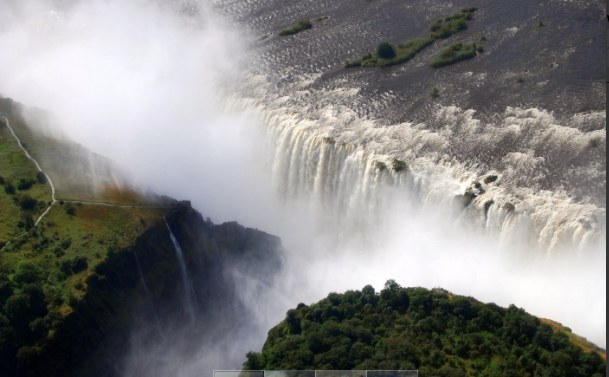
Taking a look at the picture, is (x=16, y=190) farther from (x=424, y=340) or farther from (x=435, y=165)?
(x=424, y=340)

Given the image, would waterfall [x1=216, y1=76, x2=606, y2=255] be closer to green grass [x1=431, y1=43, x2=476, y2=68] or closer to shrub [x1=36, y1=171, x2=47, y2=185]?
green grass [x1=431, y1=43, x2=476, y2=68]

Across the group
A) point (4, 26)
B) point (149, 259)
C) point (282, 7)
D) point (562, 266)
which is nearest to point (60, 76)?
point (4, 26)

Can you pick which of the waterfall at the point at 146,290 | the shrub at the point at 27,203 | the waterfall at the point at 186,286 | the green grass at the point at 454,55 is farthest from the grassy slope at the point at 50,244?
the green grass at the point at 454,55

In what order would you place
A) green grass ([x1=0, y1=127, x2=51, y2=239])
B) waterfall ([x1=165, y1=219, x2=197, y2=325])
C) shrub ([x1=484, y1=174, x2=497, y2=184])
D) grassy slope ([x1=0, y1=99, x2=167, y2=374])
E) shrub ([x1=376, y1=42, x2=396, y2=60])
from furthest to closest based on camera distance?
1. shrub ([x1=376, y1=42, x2=396, y2=60])
2. waterfall ([x1=165, y1=219, x2=197, y2=325])
3. green grass ([x1=0, y1=127, x2=51, y2=239])
4. shrub ([x1=484, y1=174, x2=497, y2=184])
5. grassy slope ([x1=0, y1=99, x2=167, y2=374])

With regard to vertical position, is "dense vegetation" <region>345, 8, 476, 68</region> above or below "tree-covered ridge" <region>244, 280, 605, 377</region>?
above

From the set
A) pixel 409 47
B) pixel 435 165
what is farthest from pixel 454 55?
pixel 435 165

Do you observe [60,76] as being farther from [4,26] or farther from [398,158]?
[398,158]

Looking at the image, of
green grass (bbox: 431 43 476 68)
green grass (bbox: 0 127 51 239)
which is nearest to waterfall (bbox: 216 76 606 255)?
green grass (bbox: 431 43 476 68)
